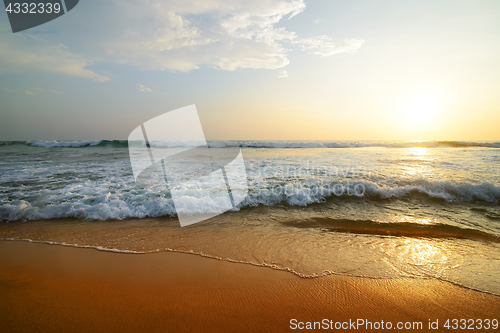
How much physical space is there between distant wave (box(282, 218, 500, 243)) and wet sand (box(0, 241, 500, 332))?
1748 mm

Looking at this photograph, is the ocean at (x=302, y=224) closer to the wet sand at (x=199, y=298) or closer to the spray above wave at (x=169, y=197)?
the spray above wave at (x=169, y=197)

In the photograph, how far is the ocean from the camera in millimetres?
3127

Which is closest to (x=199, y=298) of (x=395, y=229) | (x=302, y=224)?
(x=302, y=224)

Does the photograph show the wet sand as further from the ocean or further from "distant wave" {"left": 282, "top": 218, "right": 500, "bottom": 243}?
"distant wave" {"left": 282, "top": 218, "right": 500, "bottom": 243}

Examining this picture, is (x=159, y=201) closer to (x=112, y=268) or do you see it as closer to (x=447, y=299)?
(x=112, y=268)

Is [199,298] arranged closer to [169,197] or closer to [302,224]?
[302,224]

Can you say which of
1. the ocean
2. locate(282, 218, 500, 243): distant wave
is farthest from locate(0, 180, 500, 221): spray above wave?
locate(282, 218, 500, 243): distant wave

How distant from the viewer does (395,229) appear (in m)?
4.41

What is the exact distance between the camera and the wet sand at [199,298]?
80.1 inches

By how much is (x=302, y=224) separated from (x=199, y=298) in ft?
9.54

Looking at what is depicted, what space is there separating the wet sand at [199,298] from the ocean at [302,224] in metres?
0.28

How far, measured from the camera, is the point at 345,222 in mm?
4805

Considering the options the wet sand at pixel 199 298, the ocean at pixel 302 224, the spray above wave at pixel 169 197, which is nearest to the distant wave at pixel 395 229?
the ocean at pixel 302 224

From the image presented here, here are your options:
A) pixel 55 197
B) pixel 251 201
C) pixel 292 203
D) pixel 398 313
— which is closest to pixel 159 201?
pixel 251 201
